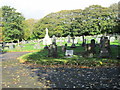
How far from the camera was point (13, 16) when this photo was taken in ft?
209

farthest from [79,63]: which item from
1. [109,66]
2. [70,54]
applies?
[70,54]

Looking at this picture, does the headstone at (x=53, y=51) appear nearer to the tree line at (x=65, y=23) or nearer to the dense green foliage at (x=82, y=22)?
the tree line at (x=65, y=23)

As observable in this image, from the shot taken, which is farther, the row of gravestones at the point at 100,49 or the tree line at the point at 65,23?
the tree line at the point at 65,23

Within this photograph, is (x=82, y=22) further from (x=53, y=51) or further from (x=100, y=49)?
(x=100, y=49)

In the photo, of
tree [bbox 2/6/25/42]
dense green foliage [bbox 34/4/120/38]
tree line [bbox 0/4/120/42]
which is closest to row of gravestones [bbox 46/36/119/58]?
tree line [bbox 0/4/120/42]

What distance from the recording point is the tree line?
205ft

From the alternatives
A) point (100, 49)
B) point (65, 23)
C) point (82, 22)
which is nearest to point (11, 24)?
point (65, 23)

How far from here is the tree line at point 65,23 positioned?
6239cm

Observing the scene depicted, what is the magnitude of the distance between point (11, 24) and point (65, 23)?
28.0m

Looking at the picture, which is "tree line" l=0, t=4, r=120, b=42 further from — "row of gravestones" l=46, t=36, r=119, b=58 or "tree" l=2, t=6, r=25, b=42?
"row of gravestones" l=46, t=36, r=119, b=58

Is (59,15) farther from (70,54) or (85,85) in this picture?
(85,85)

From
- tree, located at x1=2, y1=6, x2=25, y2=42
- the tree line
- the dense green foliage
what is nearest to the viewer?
tree, located at x1=2, y1=6, x2=25, y2=42

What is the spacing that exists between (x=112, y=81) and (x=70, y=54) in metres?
10.2

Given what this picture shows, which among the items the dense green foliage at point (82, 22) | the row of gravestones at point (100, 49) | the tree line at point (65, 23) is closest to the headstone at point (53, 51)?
the row of gravestones at point (100, 49)
